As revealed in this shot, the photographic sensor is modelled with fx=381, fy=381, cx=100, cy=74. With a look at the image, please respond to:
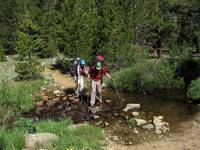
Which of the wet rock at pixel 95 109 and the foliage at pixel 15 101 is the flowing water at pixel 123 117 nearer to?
the wet rock at pixel 95 109

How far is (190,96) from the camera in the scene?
1891cm

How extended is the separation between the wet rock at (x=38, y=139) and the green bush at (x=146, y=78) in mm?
9450

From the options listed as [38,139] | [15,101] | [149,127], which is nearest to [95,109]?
[149,127]

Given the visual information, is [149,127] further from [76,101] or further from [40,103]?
[40,103]

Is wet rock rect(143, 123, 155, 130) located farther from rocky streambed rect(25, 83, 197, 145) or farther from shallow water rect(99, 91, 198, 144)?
shallow water rect(99, 91, 198, 144)

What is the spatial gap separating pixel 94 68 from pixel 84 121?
2.89 m

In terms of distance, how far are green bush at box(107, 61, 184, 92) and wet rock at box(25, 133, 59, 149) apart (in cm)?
945

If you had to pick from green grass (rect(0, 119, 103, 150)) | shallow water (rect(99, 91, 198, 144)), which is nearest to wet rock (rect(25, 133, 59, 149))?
green grass (rect(0, 119, 103, 150))

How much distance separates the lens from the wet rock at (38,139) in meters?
12.0

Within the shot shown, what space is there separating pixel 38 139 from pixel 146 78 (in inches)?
438

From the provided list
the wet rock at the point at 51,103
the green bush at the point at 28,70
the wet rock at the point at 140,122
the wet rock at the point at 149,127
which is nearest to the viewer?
the wet rock at the point at 149,127

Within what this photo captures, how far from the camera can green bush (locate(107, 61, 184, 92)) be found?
2166 centimetres

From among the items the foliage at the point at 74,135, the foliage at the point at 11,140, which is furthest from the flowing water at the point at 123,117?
the foliage at the point at 11,140

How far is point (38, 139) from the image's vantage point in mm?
12195
